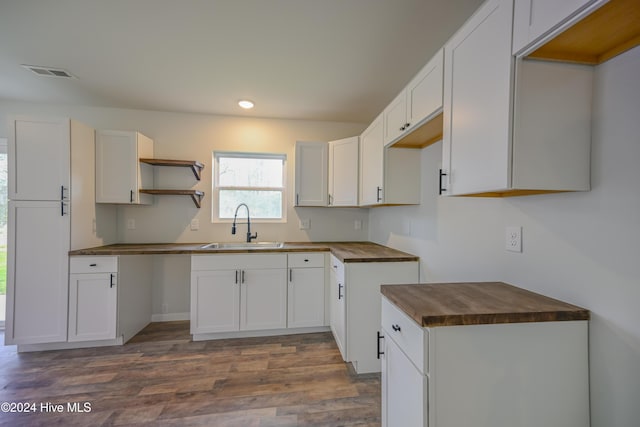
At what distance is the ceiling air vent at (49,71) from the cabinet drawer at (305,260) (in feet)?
8.30

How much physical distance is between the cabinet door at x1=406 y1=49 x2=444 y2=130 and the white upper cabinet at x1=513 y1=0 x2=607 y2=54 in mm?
452

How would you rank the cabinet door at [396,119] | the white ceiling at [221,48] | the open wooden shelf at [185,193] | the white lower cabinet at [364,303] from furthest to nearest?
the open wooden shelf at [185,193] → the white lower cabinet at [364,303] → the cabinet door at [396,119] → the white ceiling at [221,48]

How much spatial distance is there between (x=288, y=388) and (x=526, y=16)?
235 cm

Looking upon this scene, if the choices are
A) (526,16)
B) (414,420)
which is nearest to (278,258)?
(414,420)

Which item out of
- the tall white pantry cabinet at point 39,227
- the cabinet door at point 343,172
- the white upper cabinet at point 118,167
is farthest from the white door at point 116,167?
the cabinet door at point 343,172

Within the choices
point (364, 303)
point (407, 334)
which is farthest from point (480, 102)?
point (364, 303)

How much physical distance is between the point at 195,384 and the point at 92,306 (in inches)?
52.9

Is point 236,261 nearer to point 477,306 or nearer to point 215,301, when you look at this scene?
point 215,301

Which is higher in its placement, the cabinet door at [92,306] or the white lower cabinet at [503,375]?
the white lower cabinet at [503,375]

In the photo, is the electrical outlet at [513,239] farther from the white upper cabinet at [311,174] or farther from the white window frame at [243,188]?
the white window frame at [243,188]

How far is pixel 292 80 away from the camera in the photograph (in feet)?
7.58

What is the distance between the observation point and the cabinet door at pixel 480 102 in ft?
3.12

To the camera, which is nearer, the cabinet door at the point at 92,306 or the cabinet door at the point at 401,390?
the cabinet door at the point at 401,390

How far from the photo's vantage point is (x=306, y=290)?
2684mm
